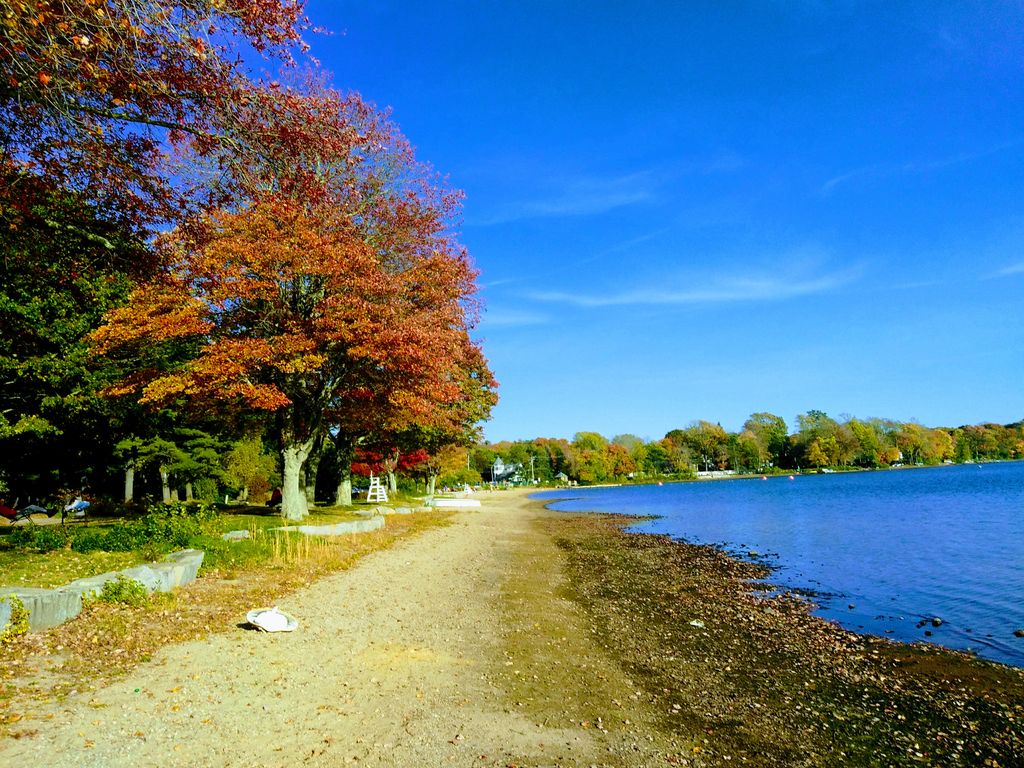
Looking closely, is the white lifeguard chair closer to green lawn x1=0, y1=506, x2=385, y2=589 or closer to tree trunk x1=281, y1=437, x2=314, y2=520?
tree trunk x1=281, y1=437, x2=314, y2=520

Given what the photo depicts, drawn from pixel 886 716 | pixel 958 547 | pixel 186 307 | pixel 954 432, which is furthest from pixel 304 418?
pixel 954 432

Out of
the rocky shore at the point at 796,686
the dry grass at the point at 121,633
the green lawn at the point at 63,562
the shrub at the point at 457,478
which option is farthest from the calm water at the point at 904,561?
the shrub at the point at 457,478

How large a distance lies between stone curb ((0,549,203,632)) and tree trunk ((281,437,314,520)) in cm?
957

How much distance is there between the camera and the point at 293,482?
21.9 meters

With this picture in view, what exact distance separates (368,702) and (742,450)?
158 metres

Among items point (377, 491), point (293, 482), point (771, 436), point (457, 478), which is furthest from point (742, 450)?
point (293, 482)

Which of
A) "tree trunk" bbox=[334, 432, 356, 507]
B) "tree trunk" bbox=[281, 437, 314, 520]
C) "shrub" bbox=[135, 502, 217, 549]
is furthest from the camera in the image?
"tree trunk" bbox=[334, 432, 356, 507]

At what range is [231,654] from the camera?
7.50 meters

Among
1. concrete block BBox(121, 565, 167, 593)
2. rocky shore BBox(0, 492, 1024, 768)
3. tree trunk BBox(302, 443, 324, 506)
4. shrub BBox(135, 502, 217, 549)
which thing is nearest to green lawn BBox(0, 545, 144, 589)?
concrete block BBox(121, 565, 167, 593)

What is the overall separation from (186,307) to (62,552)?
817 centimetres

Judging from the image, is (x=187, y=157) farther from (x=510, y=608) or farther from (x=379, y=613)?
(x=510, y=608)

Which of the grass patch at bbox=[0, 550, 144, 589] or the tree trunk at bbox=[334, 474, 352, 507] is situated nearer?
the grass patch at bbox=[0, 550, 144, 589]

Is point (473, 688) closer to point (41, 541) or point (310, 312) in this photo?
point (41, 541)

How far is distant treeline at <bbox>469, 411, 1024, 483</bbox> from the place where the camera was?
14375 cm
